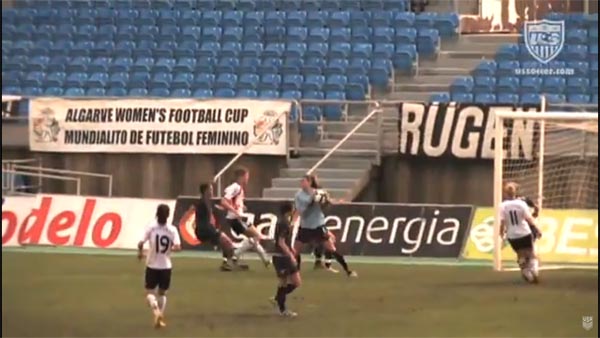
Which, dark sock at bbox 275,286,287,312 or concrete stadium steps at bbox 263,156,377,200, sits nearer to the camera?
dark sock at bbox 275,286,287,312

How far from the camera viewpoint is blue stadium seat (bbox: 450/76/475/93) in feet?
104

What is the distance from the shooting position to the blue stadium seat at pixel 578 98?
30.1 meters

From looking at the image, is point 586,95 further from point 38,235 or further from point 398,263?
point 38,235

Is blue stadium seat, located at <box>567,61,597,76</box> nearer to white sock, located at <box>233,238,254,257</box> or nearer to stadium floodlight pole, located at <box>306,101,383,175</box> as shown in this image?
stadium floodlight pole, located at <box>306,101,383,175</box>

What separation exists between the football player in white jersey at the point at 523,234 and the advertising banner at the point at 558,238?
3.41 meters

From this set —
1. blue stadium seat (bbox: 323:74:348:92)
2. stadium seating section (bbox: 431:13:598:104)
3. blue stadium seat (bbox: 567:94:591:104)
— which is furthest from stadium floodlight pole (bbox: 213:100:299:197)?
blue stadium seat (bbox: 567:94:591:104)

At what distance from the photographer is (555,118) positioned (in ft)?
75.7

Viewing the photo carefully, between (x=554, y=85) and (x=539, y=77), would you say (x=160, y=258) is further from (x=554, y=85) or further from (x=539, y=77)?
(x=539, y=77)

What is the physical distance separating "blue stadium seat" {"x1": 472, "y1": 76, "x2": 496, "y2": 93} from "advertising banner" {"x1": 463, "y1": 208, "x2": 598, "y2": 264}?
557 cm

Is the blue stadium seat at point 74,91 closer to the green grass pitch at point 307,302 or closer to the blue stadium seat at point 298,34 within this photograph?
the blue stadium seat at point 298,34

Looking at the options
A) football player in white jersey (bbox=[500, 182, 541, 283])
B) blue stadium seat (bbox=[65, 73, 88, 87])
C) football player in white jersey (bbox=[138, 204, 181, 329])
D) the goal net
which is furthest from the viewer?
blue stadium seat (bbox=[65, 73, 88, 87])

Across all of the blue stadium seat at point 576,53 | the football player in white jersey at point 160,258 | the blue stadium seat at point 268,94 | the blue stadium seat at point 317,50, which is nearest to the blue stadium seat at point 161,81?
the blue stadium seat at point 268,94

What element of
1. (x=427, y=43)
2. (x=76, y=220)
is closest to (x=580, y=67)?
(x=427, y=43)

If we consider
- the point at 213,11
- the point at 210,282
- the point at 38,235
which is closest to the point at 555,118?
the point at 210,282
